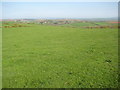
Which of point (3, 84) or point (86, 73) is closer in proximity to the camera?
point (3, 84)

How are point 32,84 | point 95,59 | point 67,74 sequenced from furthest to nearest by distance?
point 95,59, point 67,74, point 32,84

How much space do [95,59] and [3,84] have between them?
26.3 ft

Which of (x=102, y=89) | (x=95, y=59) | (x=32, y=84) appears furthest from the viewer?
(x=95, y=59)

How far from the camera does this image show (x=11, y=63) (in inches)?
467

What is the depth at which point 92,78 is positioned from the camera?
8625 millimetres

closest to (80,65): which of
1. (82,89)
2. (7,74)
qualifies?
(82,89)

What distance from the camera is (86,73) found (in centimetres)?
940

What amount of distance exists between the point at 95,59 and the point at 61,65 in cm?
355

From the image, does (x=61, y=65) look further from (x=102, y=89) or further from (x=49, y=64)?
(x=102, y=89)

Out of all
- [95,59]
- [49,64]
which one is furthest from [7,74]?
[95,59]

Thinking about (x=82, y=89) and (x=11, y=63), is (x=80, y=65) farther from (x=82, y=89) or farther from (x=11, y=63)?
(x=11, y=63)

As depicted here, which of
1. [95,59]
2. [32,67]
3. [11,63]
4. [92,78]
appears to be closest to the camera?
[92,78]

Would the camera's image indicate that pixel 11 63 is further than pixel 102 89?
Yes

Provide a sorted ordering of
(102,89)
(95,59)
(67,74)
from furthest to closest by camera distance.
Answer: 1. (95,59)
2. (67,74)
3. (102,89)
